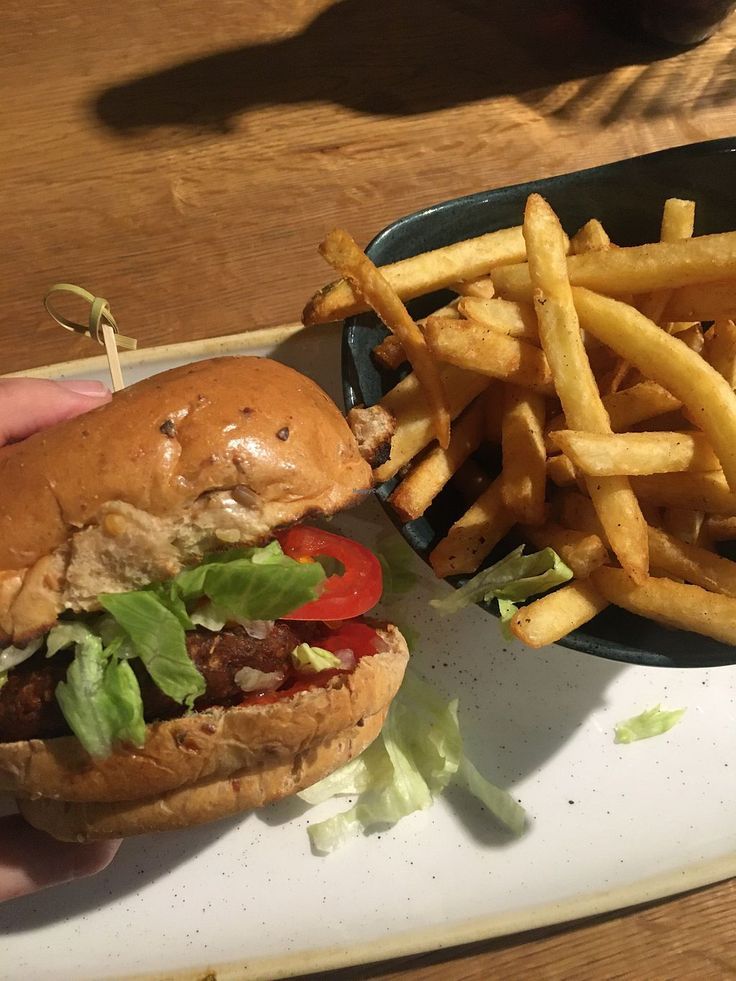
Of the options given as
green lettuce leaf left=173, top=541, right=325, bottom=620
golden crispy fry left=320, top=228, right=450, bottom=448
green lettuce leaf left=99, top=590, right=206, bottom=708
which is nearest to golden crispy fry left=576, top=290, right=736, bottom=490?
golden crispy fry left=320, top=228, right=450, bottom=448

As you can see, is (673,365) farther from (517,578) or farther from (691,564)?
(517,578)

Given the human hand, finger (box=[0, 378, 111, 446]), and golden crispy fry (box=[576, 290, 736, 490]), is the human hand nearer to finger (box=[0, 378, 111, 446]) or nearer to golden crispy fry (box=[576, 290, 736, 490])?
finger (box=[0, 378, 111, 446])

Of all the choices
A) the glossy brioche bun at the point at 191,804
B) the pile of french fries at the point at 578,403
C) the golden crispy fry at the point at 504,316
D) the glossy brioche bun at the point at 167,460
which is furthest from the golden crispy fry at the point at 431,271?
the glossy brioche bun at the point at 191,804

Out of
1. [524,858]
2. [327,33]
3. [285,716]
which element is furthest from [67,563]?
[327,33]

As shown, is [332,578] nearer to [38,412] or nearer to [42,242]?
[38,412]

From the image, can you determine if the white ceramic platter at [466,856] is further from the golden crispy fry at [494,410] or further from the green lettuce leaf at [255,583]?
the green lettuce leaf at [255,583]
